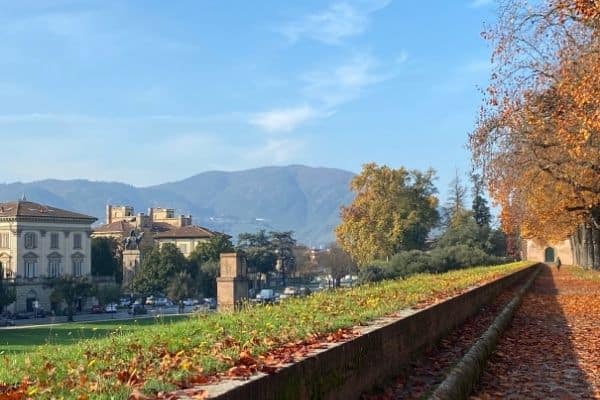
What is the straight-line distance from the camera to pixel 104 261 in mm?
121625

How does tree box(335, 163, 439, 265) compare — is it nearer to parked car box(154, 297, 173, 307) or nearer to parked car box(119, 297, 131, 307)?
parked car box(154, 297, 173, 307)

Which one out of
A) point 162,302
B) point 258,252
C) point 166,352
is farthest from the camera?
point 258,252

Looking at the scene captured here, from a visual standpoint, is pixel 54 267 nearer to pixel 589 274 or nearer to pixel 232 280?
pixel 232 280

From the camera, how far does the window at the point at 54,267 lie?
362 feet

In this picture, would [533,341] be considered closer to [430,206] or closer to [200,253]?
[430,206]

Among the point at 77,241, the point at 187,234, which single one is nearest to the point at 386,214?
the point at 77,241

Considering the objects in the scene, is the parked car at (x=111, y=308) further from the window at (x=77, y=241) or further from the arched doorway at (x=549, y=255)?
the arched doorway at (x=549, y=255)

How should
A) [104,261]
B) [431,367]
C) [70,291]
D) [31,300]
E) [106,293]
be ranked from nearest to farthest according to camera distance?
[431,367] → [70,291] → [106,293] → [31,300] → [104,261]

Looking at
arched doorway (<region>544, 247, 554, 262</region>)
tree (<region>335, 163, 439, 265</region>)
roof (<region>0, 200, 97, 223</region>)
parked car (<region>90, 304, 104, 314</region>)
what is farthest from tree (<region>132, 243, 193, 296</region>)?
arched doorway (<region>544, 247, 554, 262</region>)

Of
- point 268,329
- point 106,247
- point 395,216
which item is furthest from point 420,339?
point 106,247

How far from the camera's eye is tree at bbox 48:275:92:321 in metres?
96.8

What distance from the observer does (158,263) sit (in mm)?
103000

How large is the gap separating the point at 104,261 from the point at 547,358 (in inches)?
4491

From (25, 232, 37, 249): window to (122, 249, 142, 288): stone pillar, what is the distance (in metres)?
14.5
